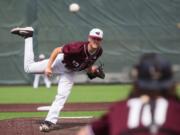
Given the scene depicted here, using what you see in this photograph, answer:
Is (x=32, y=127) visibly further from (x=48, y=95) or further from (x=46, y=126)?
(x=48, y=95)

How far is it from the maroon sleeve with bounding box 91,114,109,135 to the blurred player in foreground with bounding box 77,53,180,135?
0.08 meters

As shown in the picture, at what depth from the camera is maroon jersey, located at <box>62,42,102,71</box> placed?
24.3 feet

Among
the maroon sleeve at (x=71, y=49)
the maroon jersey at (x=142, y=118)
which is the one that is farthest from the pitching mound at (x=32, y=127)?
the maroon jersey at (x=142, y=118)

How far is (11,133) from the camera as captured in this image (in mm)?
7215

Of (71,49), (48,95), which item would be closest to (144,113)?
(71,49)

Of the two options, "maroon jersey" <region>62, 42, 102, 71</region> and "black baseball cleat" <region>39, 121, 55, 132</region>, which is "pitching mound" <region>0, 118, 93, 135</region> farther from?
"maroon jersey" <region>62, 42, 102, 71</region>

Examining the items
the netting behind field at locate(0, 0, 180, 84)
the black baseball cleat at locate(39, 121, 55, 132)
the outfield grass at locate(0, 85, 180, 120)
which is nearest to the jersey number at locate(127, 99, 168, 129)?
the black baseball cleat at locate(39, 121, 55, 132)

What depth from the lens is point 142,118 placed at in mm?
2504

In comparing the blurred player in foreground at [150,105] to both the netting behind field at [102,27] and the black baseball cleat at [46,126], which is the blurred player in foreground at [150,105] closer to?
the black baseball cleat at [46,126]

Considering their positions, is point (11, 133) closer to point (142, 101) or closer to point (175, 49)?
point (142, 101)

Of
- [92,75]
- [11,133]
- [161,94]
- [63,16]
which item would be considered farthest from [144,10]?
[161,94]

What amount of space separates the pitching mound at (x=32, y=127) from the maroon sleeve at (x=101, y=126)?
455 centimetres

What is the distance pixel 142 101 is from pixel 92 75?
5687 millimetres

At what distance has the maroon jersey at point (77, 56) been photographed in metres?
7.42
